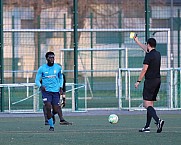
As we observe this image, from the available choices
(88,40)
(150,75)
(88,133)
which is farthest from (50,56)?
(88,40)

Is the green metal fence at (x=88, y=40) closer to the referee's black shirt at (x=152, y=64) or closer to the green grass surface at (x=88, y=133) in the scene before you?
the green grass surface at (x=88, y=133)

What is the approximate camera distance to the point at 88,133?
15086 millimetres

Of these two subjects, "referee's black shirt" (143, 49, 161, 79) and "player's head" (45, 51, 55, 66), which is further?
"player's head" (45, 51, 55, 66)

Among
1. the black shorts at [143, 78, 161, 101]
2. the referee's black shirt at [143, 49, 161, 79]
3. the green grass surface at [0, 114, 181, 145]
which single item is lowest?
the green grass surface at [0, 114, 181, 145]

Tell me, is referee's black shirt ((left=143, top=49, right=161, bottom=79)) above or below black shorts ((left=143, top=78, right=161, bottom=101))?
above

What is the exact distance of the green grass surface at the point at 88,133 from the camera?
43.5ft

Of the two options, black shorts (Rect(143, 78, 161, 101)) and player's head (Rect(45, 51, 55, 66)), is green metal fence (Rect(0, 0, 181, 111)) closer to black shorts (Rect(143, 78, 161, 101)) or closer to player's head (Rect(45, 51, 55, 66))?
player's head (Rect(45, 51, 55, 66))

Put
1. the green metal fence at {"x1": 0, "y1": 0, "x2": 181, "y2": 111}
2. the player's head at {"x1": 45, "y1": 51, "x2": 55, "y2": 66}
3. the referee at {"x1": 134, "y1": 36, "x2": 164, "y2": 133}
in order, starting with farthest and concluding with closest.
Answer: the green metal fence at {"x1": 0, "y1": 0, "x2": 181, "y2": 111}
the player's head at {"x1": 45, "y1": 51, "x2": 55, "y2": 66}
the referee at {"x1": 134, "y1": 36, "x2": 164, "y2": 133}

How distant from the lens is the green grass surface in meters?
13.3

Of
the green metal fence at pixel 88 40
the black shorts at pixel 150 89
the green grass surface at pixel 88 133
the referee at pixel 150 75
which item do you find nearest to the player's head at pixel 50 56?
the green grass surface at pixel 88 133

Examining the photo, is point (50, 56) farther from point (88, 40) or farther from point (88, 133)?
point (88, 40)

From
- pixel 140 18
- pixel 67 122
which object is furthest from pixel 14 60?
pixel 67 122

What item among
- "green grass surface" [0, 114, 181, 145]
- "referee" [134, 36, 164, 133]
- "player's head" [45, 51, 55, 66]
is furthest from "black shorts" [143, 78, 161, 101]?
"player's head" [45, 51, 55, 66]

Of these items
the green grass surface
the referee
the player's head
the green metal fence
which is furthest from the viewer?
the green metal fence
